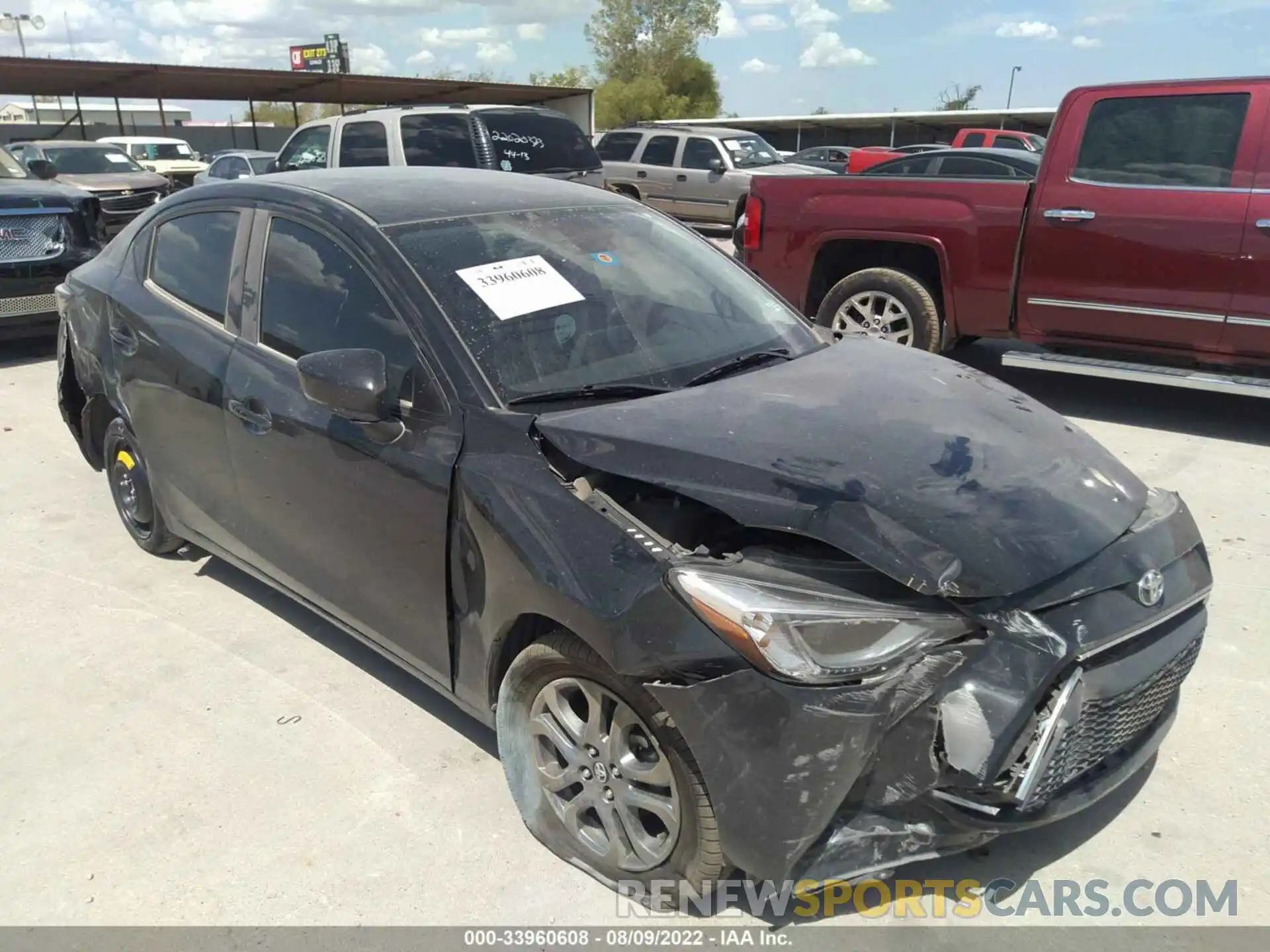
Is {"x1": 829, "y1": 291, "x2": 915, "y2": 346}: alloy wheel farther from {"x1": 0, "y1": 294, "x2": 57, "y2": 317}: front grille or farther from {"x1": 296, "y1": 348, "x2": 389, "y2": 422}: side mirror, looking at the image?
{"x1": 0, "y1": 294, "x2": 57, "y2": 317}: front grille

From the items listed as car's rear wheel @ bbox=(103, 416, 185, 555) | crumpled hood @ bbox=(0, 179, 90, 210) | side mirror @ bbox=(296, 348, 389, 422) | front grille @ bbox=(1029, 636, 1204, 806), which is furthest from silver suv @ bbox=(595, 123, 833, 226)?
front grille @ bbox=(1029, 636, 1204, 806)

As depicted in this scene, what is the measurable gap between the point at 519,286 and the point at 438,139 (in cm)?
800

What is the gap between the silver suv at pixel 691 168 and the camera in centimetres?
1589

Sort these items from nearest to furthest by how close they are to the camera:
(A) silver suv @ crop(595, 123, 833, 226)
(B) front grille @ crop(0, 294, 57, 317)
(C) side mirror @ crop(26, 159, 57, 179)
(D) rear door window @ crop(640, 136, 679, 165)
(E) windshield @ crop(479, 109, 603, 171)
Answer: (B) front grille @ crop(0, 294, 57, 317)
(C) side mirror @ crop(26, 159, 57, 179)
(E) windshield @ crop(479, 109, 603, 171)
(A) silver suv @ crop(595, 123, 833, 226)
(D) rear door window @ crop(640, 136, 679, 165)

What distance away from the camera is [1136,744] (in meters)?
2.48

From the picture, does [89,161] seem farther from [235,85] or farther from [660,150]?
[235,85]

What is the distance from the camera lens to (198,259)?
381cm

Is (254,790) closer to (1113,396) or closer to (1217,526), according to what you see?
(1217,526)

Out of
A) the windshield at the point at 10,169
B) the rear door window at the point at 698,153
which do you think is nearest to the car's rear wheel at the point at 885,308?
the windshield at the point at 10,169

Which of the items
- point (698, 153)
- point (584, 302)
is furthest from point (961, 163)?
point (584, 302)

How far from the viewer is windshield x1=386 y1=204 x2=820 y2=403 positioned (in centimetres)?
287

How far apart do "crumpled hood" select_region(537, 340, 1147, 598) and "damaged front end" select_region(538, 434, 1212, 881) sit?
0.09 meters

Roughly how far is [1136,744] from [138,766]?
115 inches

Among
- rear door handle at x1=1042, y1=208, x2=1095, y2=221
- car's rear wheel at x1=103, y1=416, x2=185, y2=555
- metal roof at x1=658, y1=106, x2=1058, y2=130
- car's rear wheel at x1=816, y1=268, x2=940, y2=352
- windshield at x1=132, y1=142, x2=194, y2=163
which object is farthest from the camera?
metal roof at x1=658, y1=106, x2=1058, y2=130
